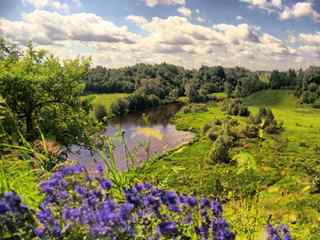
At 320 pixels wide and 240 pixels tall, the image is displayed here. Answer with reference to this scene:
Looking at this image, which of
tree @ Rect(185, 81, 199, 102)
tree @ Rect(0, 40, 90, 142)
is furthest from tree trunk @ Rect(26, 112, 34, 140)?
tree @ Rect(185, 81, 199, 102)

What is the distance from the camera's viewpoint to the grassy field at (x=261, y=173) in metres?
4.11

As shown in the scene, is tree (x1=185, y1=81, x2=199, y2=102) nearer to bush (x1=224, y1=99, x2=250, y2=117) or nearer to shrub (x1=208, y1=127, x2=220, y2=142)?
bush (x1=224, y1=99, x2=250, y2=117)

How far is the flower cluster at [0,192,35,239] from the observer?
2242mm

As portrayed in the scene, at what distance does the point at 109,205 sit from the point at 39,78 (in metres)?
10.9

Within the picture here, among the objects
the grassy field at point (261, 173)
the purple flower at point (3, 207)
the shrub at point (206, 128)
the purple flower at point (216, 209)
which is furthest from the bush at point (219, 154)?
the purple flower at point (3, 207)

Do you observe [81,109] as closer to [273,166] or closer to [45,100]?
[45,100]

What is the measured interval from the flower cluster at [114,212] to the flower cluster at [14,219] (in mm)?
66

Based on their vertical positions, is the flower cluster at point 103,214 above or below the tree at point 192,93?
above

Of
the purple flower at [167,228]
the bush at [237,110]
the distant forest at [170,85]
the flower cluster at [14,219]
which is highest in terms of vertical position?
the flower cluster at [14,219]

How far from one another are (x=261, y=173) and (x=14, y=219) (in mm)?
47442

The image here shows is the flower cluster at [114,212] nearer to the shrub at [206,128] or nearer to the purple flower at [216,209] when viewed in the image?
the purple flower at [216,209]

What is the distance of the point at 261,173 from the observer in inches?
1884

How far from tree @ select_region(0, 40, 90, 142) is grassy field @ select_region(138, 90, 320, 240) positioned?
3667 millimetres

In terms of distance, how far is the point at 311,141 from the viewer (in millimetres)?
82062
